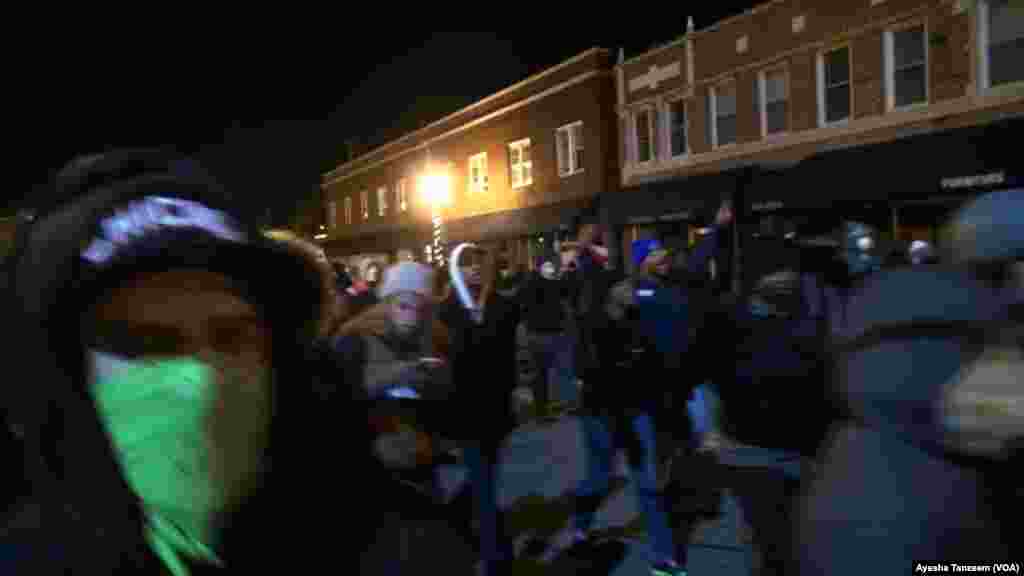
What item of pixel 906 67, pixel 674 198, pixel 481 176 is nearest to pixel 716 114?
pixel 674 198

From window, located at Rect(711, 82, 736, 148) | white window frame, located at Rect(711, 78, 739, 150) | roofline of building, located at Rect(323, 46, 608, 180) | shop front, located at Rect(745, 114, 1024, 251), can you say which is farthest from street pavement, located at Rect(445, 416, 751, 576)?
roofline of building, located at Rect(323, 46, 608, 180)

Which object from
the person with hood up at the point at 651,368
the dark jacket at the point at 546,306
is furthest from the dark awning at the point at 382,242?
the person with hood up at the point at 651,368

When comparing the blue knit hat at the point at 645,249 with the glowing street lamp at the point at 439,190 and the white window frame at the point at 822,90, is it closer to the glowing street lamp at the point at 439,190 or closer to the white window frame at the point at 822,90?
the white window frame at the point at 822,90

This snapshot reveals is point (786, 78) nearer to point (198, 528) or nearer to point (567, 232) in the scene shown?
point (567, 232)

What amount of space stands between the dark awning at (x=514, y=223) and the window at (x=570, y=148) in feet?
3.72

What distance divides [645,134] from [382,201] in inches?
768

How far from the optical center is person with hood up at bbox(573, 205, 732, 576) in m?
4.65

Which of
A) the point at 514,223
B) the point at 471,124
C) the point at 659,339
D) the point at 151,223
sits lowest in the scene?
the point at 659,339

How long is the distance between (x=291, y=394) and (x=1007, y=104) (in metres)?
15.5

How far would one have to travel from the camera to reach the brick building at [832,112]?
13.6 meters

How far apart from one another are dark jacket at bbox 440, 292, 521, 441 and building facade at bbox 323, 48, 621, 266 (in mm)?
11479

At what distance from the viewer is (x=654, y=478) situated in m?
4.62

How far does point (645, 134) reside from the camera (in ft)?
71.2

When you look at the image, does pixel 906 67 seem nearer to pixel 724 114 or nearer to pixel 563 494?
pixel 724 114
